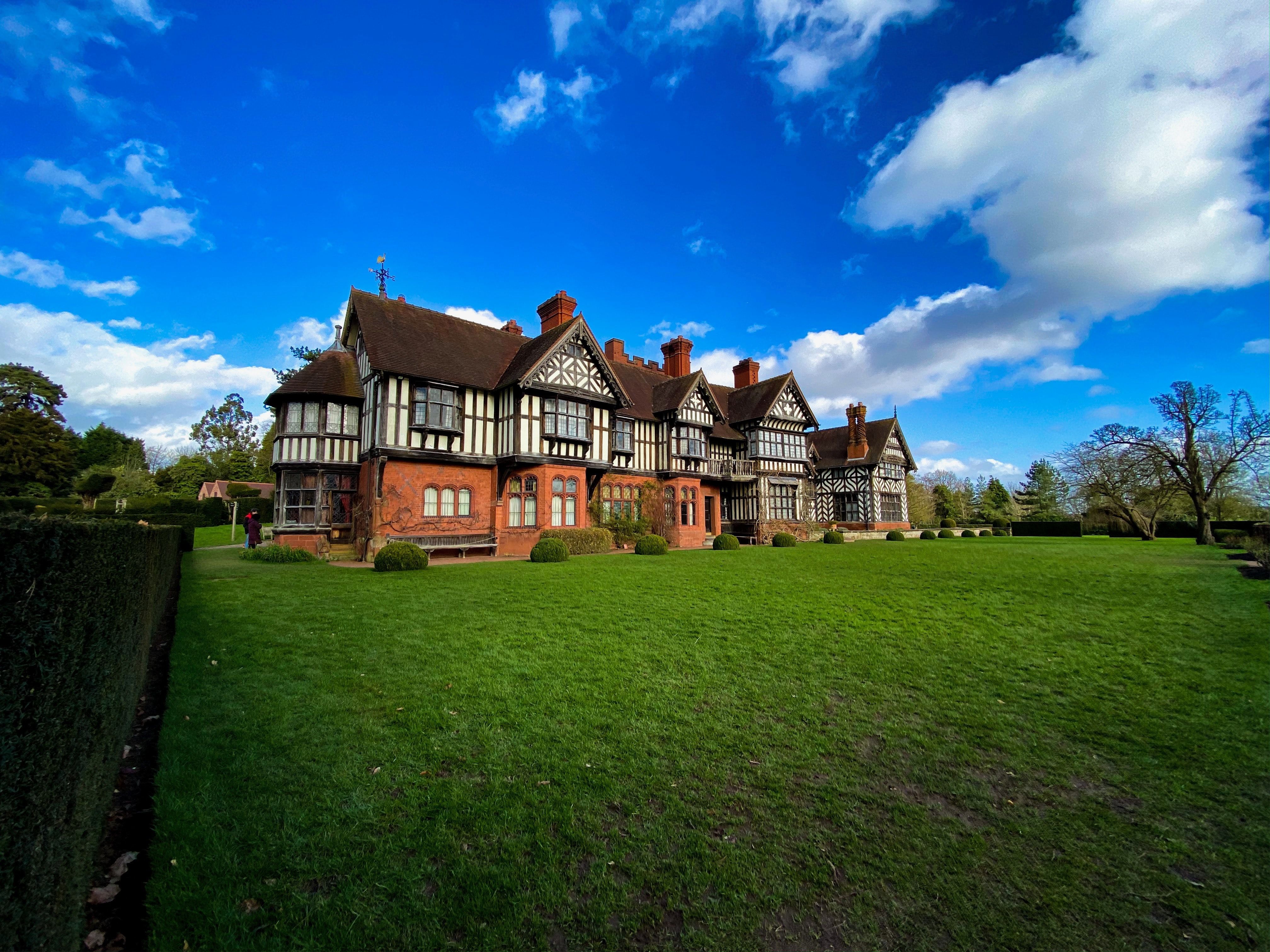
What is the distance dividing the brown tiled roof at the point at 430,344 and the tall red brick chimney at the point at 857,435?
2963cm

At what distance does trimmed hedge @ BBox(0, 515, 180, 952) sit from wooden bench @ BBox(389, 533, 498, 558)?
17.9 metres

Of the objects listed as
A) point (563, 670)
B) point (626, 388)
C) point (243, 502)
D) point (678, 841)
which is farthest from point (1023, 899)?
point (243, 502)

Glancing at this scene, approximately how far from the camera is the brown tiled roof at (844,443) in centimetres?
4538

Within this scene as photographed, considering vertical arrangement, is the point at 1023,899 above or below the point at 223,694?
below

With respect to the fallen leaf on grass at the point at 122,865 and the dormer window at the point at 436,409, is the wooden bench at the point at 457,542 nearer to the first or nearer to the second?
the dormer window at the point at 436,409

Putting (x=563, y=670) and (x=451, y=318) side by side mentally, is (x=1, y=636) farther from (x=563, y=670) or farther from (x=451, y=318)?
(x=451, y=318)

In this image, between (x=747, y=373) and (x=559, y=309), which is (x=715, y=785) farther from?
(x=747, y=373)

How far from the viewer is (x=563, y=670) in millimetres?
7703

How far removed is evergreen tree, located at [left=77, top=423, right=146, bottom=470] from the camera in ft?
188

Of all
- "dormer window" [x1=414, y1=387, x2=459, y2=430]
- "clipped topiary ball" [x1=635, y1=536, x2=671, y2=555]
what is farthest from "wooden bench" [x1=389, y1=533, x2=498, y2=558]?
"clipped topiary ball" [x1=635, y1=536, x2=671, y2=555]

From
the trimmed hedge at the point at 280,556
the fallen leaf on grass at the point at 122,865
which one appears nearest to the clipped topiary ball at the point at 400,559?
the trimmed hedge at the point at 280,556

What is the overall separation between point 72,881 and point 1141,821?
7.30 metres

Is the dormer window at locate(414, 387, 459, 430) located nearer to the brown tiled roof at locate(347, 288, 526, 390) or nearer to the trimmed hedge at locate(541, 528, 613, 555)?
the brown tiled roof at locate(347, 288, 526, 390)

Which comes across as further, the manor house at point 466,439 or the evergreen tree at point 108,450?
the evergreen tree at point 108,450
